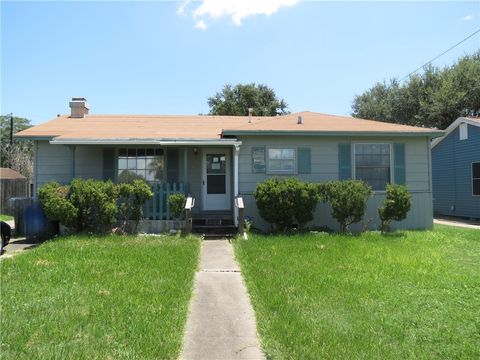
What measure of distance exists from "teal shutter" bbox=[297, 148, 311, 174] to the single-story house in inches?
1.2

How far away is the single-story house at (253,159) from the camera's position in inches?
495

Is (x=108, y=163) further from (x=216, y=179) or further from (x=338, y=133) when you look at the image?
(x=338, y=133)

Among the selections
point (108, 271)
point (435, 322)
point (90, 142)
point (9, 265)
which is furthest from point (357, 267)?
point (90, 142)

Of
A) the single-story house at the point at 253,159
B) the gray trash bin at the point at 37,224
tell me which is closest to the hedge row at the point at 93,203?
the gray trash bin at the point at 37,224

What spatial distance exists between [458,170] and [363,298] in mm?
15063

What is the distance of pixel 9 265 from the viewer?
742 centimetres

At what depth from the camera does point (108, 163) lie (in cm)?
1330

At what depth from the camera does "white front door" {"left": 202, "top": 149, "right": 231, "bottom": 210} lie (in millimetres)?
13344

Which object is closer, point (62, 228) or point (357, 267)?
point (357, 267)

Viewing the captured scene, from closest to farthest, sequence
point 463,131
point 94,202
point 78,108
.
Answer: point 94,202 < point 78,108 < point 463,131

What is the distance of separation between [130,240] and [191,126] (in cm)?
595

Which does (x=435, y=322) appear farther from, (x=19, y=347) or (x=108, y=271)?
(x=108, y=271)

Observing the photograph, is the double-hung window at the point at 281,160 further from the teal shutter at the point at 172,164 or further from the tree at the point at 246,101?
the tree at the point at 246,101

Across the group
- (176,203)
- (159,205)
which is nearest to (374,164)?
(176,203)
